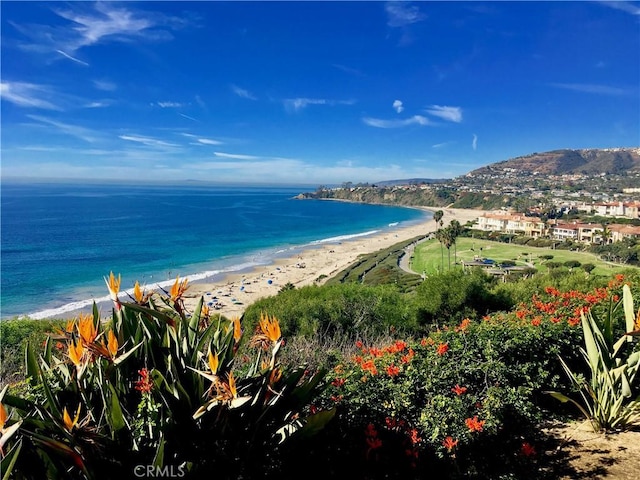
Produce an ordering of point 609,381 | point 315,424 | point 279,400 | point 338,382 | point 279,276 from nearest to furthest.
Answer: point 315,424 < point 279,400 < point 338,382 < point 609,381 < point 279,276

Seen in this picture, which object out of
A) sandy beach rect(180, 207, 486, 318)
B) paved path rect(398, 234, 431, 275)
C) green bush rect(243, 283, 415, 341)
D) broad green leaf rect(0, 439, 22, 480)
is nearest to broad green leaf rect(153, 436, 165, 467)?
broad green leaf rect(0, 439, 22, 480)

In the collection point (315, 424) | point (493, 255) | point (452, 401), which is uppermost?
point (315, 424)

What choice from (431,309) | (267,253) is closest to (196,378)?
(431,309)

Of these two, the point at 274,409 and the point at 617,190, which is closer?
the point at 274,409

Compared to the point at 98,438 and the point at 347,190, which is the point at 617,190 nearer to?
the point at 347,190

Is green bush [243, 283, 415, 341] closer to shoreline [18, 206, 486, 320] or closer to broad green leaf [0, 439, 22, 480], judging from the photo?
shoreline [18, 206, 486, 320]

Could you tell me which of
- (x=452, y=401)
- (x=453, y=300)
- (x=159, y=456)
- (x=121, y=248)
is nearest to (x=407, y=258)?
(x=121, y=248)

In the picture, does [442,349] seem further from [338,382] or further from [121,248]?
[121,248]

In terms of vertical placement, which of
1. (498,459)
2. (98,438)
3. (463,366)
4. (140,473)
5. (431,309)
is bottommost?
(431,309)
